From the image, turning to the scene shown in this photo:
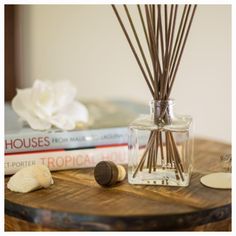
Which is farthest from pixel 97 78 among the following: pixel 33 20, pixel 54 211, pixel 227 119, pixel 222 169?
pixel 54 211

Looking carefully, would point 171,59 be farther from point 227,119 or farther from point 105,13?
point 105,13

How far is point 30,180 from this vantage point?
22.7 inches

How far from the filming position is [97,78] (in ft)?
5.01

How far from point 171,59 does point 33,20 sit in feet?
3.39

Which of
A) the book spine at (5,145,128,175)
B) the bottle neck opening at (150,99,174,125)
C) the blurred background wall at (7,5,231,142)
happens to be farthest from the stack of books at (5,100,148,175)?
the blurred background wall at (7,5,231,142)

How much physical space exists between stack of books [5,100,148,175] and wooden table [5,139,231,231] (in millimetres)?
62

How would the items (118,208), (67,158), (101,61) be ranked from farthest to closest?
1. (101,61)
2. (67,158)
3. (118,208)

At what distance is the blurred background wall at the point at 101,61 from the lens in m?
1.37

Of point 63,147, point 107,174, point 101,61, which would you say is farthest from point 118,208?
point 101,61

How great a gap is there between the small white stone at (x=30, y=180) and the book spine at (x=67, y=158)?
0.17 feet

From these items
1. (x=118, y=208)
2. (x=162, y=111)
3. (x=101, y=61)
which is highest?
(x=101, y=61)

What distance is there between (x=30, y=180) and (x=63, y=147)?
112 millimetres

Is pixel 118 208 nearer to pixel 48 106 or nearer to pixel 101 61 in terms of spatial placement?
pixel 48 106

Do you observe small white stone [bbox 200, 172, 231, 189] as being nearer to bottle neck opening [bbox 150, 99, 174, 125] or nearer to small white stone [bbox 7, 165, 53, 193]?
bottle neck opening [bbox 150, 99, 174, 125]
